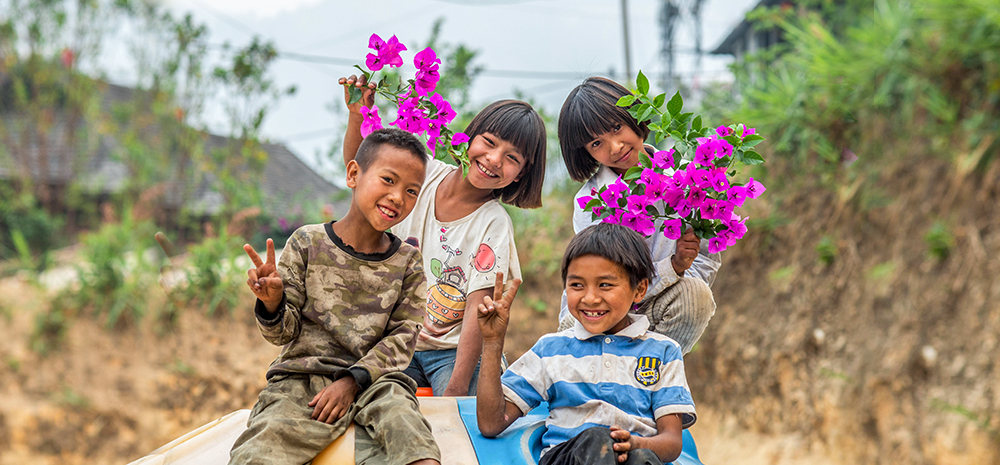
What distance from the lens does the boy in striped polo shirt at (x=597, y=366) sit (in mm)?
1935

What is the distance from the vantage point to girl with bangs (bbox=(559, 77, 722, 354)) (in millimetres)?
2359

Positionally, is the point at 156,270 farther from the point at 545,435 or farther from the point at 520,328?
the point at 545,435

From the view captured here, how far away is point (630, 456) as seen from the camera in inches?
69.7

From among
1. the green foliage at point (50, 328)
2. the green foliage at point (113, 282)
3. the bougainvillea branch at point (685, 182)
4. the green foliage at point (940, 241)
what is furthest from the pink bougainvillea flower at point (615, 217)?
the green foliage at point (50, 328)

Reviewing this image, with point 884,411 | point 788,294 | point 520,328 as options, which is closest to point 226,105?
point 520,328

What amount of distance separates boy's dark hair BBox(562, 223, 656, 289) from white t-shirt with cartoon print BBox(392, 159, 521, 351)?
0.59 m

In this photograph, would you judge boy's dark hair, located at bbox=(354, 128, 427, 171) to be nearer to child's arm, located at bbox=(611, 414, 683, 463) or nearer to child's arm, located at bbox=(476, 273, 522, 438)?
child's arm, located at bbox=(476, 273, 522, 438)

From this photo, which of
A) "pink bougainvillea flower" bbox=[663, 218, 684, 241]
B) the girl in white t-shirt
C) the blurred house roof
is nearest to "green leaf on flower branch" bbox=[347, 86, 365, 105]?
the girl in white t-shirt

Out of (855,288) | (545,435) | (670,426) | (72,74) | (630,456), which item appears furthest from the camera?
(72,74)

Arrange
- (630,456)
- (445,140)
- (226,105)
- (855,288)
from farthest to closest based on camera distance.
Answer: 1. (226,105)
2. (855,288)
3. (445,140)
4. (630,456)

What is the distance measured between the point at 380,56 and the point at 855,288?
15.7 ft

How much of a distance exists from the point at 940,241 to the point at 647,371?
429 centimetres

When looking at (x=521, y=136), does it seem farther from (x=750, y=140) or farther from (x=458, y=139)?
(x=750, y=140)

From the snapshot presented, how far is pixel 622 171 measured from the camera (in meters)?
2.68
